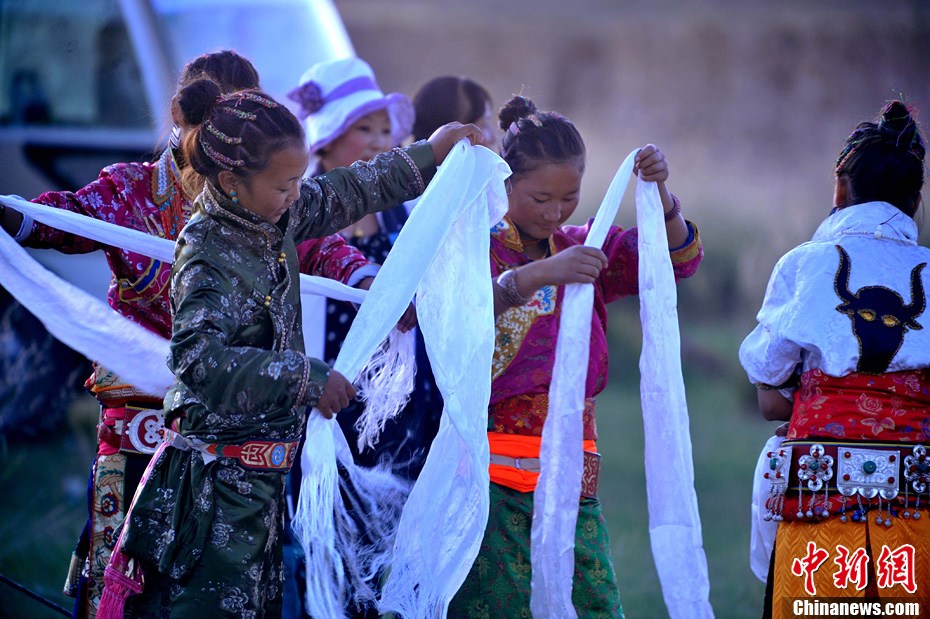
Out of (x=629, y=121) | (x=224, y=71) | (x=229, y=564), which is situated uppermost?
(x=629, y=121)

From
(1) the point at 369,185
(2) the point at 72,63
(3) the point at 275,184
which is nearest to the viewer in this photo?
(3) the point at 275,184

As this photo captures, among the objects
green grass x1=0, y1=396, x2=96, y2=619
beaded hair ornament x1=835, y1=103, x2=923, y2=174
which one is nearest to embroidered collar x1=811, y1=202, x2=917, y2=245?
beaded hair ornament x1=835, y1=103, x2=923, y2=174

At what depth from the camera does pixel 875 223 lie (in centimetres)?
337

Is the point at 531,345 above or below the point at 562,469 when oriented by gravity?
above

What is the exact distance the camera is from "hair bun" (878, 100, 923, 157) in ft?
11.2

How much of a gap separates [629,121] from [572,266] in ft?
31.3

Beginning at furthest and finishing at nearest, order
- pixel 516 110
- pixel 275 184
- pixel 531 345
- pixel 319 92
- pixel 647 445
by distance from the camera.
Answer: pixel 319 92 → pixel 516 110 → pixel 531 345 → pixel 647 445 → pixel 275 184

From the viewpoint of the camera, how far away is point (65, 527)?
592 cm

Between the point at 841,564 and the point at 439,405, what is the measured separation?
4.26ft

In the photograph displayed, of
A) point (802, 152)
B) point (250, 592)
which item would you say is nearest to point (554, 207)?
point (250, 592)

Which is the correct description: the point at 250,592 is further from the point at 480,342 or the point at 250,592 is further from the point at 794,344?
the point at 794,344

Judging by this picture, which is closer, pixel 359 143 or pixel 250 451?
pixel 250 451

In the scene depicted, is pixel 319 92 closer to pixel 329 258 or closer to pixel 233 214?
pixel 329 258

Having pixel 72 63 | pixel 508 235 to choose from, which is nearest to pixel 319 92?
pixel 508 235
